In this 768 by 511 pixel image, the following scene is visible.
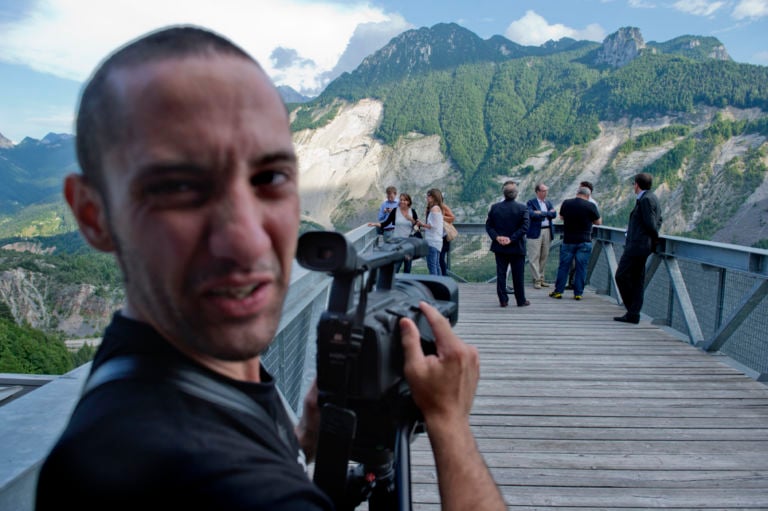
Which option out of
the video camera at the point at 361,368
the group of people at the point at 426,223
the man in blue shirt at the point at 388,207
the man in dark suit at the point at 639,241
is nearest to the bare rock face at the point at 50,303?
the video camera at the point at 361,368

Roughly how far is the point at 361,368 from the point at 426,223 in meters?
6.95

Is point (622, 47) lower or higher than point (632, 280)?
higher

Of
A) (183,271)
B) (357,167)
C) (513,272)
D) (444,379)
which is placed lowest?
(513,272)

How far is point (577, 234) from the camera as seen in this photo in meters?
7.73

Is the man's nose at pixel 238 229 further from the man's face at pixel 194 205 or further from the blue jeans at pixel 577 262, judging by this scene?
the blue jeans at pixel 577 262

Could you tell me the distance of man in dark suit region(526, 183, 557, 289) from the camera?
27.7ft

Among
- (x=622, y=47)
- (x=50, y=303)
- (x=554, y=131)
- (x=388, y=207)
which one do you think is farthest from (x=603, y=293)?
(x=622, y=47)

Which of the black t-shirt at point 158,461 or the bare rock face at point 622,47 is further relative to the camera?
the bare rock face at point 622,47

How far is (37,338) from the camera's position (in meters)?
2.34

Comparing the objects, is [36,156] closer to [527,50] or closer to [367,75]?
[367,75]

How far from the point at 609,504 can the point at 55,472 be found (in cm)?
282

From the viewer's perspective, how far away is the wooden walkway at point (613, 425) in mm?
2844

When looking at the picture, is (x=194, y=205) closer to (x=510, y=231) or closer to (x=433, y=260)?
(x=510, y=231)

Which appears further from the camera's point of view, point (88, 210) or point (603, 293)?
point (603, 293)
